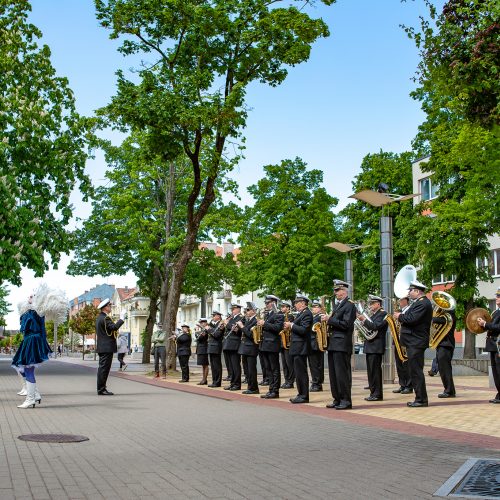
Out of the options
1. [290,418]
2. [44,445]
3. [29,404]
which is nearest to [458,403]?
[290,418]

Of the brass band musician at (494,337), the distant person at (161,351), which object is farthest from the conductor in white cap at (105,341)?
the distant person at (161,351)

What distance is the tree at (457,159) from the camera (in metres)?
13.2

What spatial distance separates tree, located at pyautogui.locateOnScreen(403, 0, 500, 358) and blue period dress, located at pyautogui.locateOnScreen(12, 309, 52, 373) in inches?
323

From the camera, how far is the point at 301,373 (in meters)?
15.8

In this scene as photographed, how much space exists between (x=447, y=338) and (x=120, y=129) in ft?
49.2

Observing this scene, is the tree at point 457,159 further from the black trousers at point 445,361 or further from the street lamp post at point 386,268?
the black trousers at point 445,361

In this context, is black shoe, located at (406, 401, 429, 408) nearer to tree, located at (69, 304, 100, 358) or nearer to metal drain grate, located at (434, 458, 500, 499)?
metal drain grate, located at (434, 458, 500, 499)

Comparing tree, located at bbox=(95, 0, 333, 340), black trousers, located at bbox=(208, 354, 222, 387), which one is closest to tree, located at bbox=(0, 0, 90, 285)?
tree, located at bbox=(95, 0, 333, 340)

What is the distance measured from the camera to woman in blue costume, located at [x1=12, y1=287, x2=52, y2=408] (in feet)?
47.8

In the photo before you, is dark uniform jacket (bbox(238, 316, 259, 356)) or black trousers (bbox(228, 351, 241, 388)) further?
black trousers (bbox(228, 351, 241, 388))

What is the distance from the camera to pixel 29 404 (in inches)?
577

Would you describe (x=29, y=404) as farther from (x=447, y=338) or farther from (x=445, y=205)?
(x=445, y=205)

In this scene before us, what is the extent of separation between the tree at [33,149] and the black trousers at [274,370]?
1377 cm

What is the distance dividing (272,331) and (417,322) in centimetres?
355
